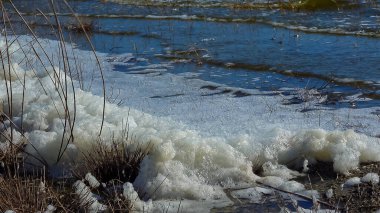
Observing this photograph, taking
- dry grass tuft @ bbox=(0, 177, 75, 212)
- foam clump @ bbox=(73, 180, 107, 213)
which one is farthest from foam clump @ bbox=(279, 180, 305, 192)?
dry grass tuft @ bbox=(0, 177, 75, 212)

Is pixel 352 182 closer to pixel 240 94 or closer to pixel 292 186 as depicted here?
pixel 292 186

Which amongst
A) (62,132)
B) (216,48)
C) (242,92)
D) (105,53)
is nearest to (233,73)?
(242,92)

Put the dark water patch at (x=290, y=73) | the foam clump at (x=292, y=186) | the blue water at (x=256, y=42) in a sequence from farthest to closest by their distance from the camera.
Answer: the blue water at (x=256, y=42) → the dark water patch at (x=290, y=73) → the foam clump at (x=292, y=186)

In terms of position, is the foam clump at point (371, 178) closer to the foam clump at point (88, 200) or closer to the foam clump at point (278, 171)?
the foam clump at point (278, 171)

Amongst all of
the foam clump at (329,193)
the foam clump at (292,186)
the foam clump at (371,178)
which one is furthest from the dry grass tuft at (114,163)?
the foam clump at (371,178)

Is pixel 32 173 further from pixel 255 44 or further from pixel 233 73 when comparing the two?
pixel 255 44

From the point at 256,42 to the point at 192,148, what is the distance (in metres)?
7.20

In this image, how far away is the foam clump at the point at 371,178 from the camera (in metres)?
4.59

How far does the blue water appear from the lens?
29.3 feet

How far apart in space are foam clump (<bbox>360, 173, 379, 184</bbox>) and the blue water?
2.77 m

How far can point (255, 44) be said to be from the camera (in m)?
11.7

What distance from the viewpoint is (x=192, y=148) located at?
16.4 ft

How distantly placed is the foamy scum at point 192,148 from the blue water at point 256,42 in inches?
91.9

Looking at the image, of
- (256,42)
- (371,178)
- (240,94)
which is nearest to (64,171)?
(371,178)
